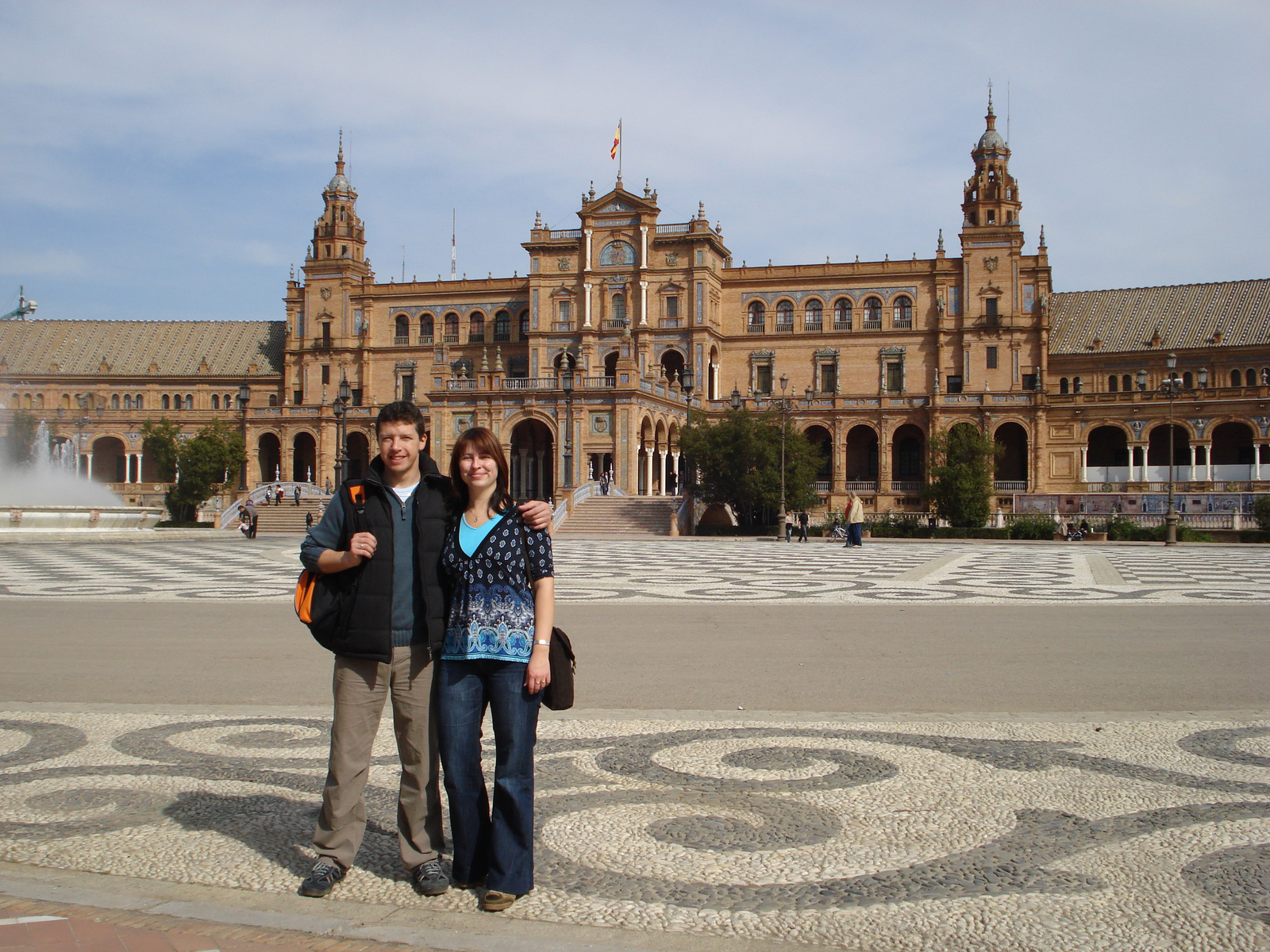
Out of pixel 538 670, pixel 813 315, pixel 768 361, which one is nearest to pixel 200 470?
pixel 768 361

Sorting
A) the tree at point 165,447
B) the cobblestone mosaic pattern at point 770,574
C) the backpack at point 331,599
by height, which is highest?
the tree at point 165,447

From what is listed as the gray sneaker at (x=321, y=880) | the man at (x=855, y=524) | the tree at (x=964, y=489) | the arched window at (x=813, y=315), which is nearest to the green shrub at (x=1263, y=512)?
the tree at (x=964, y=489)

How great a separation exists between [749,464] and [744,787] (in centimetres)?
3915

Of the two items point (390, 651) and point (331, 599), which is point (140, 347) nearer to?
point (331, 599)

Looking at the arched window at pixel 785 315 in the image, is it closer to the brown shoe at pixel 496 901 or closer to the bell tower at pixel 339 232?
the bell tower at pixel 339 232

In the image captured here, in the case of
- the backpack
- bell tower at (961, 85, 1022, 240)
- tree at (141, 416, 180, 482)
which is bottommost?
the backpack

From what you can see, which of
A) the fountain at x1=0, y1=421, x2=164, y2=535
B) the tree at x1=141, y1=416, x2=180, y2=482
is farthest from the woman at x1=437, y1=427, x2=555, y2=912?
the tree at x1=141, y1=416, x2=180, y2=482

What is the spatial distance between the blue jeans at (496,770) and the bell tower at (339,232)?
71.9 meters

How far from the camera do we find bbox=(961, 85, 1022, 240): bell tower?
212 feet

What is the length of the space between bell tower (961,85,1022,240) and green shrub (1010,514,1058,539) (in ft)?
91.3

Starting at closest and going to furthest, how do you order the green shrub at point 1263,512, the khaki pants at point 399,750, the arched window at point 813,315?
1. the khaki pants at point 399,750
2. the green shrub at point 1263,512
3. the arched window at point 813,315

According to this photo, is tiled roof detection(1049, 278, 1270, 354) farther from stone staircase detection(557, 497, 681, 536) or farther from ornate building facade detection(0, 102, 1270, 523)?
stone staircase detection(557, 497, 681, 536)

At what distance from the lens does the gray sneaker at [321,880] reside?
187 inches

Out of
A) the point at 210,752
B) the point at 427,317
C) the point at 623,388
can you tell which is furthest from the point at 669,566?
the point at 427,317
